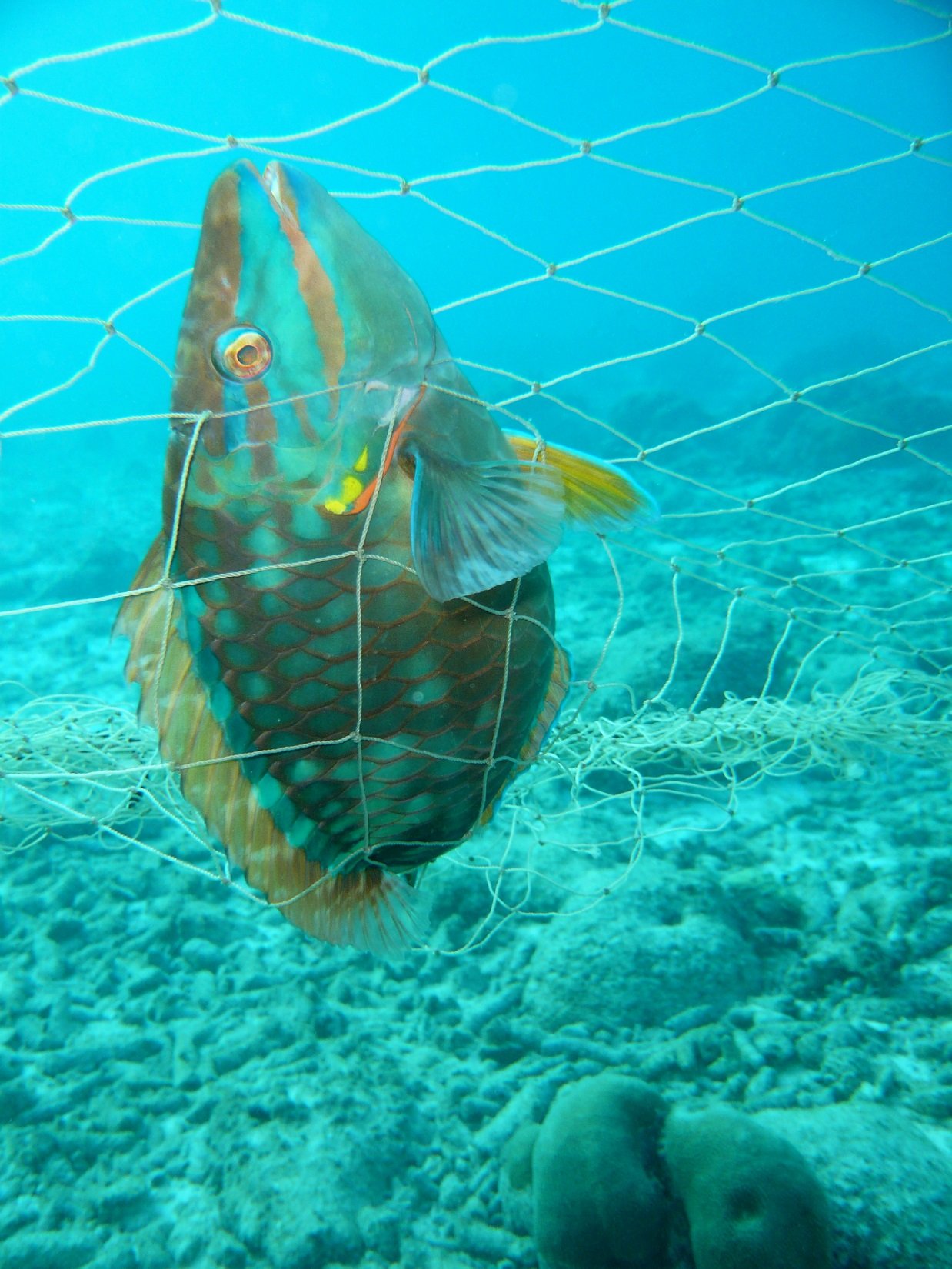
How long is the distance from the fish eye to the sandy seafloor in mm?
2693

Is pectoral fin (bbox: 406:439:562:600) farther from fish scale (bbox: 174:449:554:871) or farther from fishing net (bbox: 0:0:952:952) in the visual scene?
fishing net (bbox: 0:0:952:952)

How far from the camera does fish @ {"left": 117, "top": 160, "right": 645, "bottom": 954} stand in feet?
4.06

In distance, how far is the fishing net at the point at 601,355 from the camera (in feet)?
9.23

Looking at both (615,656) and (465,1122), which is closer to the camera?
(465,1122)

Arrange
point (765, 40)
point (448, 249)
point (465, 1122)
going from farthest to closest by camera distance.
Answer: point (448, 249) → point (765, 40) → point (465, 1122)

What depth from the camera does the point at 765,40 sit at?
59250mm

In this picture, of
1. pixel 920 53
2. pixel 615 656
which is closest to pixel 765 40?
pixel 920 53

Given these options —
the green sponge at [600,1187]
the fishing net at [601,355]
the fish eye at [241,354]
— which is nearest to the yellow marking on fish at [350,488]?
the fish eye at [241,354]

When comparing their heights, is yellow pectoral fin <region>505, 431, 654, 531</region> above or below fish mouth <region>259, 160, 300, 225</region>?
below

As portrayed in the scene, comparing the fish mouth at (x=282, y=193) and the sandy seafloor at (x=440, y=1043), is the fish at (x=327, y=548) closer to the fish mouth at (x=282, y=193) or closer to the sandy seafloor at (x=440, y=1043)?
the fish mouth at (x=282, y=193)

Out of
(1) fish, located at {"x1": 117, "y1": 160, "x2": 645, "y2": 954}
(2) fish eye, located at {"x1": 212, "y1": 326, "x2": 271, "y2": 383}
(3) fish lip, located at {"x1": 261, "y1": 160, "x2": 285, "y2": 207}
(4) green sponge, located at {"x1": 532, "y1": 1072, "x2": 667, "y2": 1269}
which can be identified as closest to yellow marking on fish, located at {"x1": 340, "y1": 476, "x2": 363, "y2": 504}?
(1) fish, located at {"x1": 117, "y1": 160, "x2": 645, "y2": 954}

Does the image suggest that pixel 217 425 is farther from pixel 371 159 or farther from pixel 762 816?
pixel 371 159

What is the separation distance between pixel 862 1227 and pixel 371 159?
259 feet

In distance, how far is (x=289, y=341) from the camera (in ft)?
4.09
